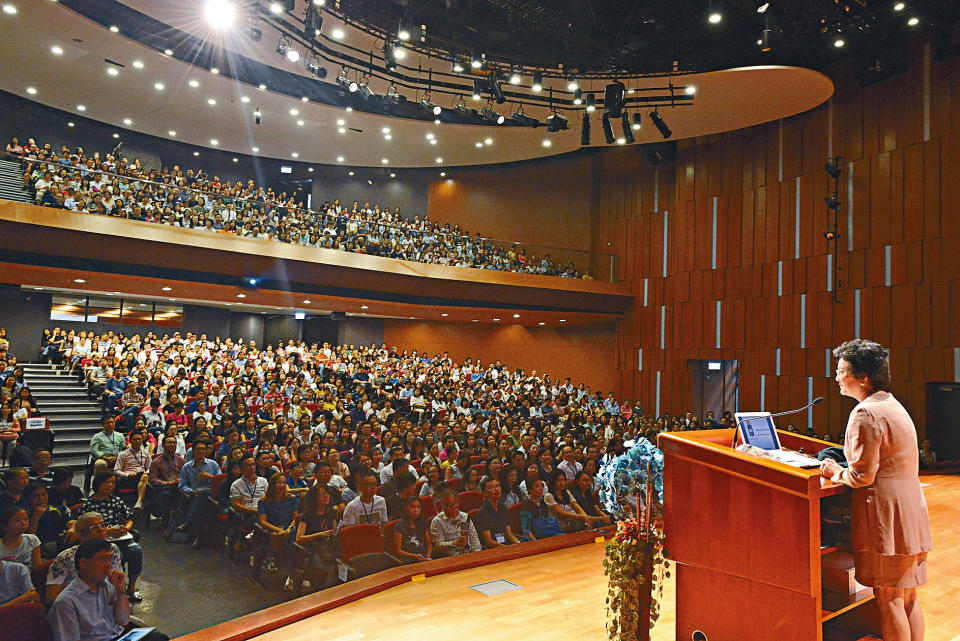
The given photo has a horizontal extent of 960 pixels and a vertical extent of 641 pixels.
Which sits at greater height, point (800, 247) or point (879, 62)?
point (879, 62)

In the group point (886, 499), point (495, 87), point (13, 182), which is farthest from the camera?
point (495, 87)

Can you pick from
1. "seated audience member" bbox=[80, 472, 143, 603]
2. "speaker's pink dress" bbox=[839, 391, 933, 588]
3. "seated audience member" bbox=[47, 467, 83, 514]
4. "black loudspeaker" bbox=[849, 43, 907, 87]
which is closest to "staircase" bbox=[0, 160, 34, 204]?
"seated audience member" bbox=[47, 467, 83, 514]

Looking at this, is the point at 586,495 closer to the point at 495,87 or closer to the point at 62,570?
the point at 62,570

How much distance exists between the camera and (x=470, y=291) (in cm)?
1302

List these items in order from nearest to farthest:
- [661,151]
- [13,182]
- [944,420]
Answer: [13,182] → [944,420] → [661,151]

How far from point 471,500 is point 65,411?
727 cm

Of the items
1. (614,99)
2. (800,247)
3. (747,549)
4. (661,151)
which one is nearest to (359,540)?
(747,549)

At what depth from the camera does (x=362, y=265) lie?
11617 millimetres

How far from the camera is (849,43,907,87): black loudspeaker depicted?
9.78 meters

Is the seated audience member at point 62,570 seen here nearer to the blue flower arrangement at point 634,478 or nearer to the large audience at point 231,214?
the blue flower arrangement at point 634,478

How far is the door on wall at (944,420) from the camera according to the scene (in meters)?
9.23

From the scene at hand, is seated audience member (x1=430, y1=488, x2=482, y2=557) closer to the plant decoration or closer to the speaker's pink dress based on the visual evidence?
the plant decoration

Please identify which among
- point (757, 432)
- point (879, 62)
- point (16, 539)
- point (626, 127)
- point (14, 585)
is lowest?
point (14, 585)

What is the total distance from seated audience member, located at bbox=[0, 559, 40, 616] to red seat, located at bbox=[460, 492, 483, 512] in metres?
2.81
